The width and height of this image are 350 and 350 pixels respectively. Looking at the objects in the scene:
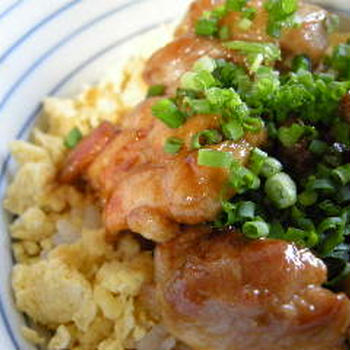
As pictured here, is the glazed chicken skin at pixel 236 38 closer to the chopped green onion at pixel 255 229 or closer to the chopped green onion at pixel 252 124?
the chopped green onion at pixel 252 124

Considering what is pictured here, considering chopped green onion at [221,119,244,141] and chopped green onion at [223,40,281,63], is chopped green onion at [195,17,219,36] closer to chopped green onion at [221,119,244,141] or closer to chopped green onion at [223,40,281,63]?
chopped green onion at [223,40,281,63]

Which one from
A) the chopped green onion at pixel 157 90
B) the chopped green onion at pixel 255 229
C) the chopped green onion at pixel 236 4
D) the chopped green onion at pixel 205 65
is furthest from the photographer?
the chopped green onion at pixel 157 90

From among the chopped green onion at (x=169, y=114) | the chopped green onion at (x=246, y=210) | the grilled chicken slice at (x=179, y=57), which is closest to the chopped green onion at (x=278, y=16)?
the grilled chicken slice at (x=179, y=57)

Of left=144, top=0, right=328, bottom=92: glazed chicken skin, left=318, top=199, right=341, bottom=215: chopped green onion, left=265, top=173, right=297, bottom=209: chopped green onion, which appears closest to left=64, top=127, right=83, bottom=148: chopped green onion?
left=144, top=0, right=328, bottom=92: glazed chicken skin

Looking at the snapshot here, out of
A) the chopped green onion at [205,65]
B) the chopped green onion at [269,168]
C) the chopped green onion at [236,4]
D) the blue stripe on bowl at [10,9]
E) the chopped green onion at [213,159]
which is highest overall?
the blue stripe on bowl at [10,9]

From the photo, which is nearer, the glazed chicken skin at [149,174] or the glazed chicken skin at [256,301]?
the glazed chicken skin at [256,301]

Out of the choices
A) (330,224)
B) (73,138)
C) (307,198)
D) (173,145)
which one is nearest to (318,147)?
(307,198)
